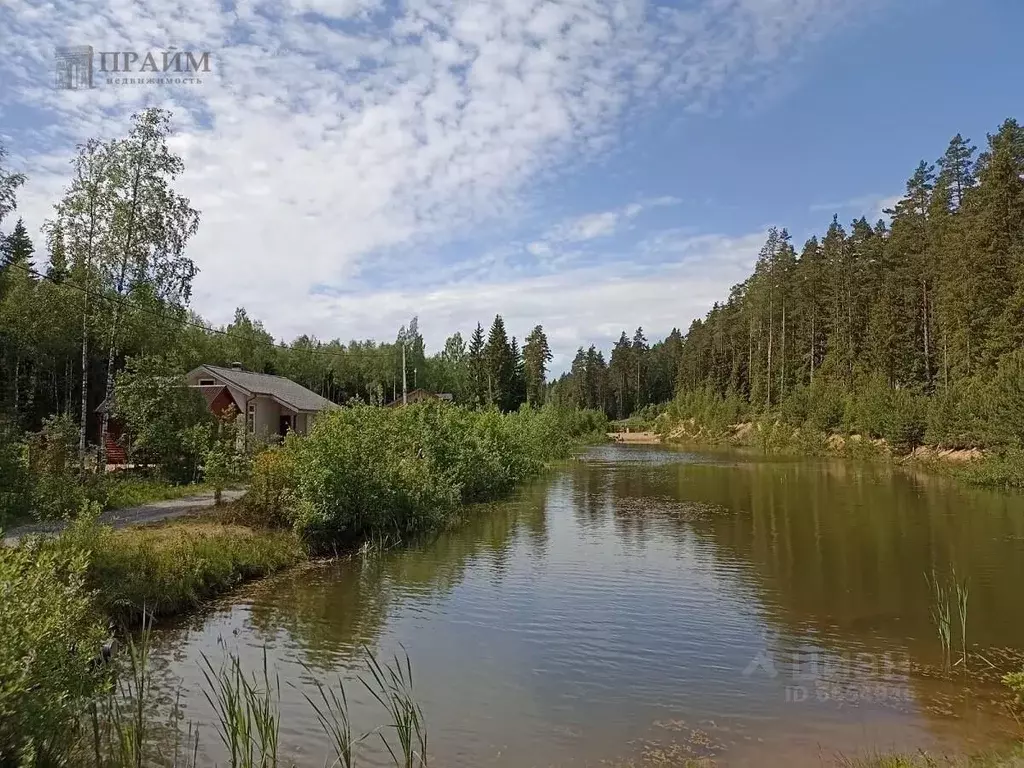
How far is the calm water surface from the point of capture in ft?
27.9

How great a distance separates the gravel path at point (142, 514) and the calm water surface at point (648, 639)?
Answer: 4.11 m

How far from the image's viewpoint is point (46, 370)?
4128 centimetres

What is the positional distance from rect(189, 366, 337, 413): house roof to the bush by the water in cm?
1045

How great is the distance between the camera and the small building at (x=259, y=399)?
37.9 meters

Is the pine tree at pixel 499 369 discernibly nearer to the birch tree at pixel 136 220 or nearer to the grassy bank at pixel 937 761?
the birch tree at pixel 136 220

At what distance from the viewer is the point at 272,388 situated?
1647 inches

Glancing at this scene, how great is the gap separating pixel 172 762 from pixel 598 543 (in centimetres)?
1441

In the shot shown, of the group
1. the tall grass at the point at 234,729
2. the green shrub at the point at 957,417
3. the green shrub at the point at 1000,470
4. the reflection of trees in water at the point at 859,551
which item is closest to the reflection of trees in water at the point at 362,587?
the tall grass at the point at 234,729

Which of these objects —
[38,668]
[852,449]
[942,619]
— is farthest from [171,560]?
[852,449]

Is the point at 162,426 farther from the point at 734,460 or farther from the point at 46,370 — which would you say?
the point at 734,460

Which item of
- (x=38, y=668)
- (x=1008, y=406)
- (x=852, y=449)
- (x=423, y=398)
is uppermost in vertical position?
(x=423, y=398)

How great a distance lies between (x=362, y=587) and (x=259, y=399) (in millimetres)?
26806

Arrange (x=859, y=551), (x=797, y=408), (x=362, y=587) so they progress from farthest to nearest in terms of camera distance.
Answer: (x=797, y=408), (x=859, y=551), (x=362, y=587)

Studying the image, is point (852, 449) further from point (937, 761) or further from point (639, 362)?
point (639, 362)
